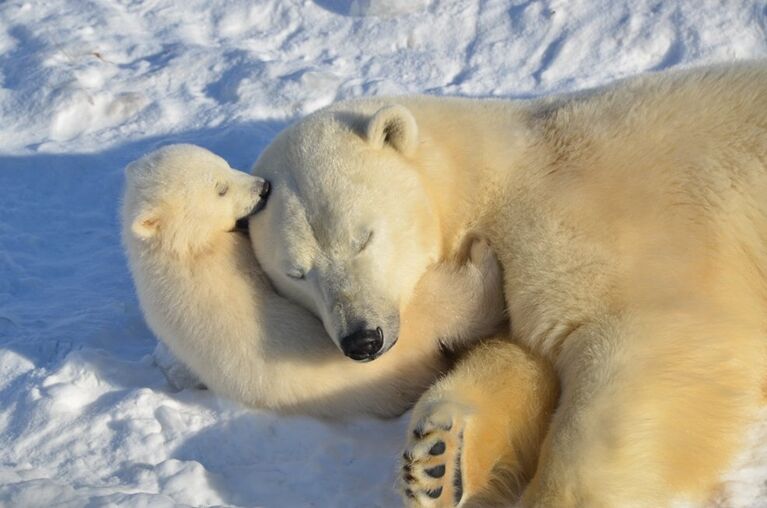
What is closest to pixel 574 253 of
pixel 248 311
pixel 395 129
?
pixel 395 129

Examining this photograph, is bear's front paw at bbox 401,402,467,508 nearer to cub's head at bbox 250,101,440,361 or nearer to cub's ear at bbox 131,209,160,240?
cub's head at bbox 250,101,440,361

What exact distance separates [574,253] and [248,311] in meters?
1.12

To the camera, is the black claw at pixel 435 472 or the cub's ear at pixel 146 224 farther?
the cub's ear at pixel 146 224

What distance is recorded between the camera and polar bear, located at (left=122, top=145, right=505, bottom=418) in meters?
3.16

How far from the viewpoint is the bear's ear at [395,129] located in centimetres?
323

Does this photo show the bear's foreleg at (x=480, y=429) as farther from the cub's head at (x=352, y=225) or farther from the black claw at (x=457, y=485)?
the cub's head at (x=352, y=225)

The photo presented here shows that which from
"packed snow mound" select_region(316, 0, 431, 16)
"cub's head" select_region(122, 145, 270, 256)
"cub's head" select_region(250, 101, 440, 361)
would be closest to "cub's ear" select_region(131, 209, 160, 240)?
"cub's head" select_region(122, 145, 270, 256)

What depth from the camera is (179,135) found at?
5.44 meters

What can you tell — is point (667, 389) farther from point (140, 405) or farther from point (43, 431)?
point (43, 431)

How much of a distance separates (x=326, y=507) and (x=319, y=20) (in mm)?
4133

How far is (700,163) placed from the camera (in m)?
3.05

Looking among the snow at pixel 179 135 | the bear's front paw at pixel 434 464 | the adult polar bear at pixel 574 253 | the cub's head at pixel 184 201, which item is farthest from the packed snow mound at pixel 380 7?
the bear's front paw at pixel 434 464

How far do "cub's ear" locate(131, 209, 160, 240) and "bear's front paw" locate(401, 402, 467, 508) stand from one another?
122 cm

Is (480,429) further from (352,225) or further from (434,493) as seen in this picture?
(352,225)
